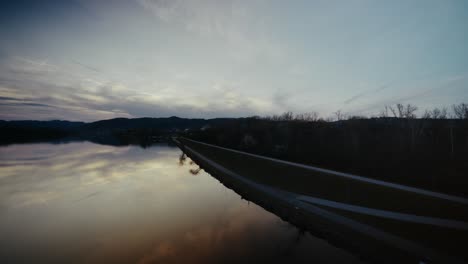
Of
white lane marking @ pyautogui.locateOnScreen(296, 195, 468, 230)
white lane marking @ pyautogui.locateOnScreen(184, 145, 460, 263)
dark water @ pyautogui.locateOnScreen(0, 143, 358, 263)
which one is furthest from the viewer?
dark water @ pyautogui.locateOnScreen(0, 143, 358, 263)

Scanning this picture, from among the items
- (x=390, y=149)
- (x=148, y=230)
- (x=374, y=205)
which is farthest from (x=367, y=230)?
(x=390, y=149)

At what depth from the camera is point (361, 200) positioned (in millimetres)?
4559

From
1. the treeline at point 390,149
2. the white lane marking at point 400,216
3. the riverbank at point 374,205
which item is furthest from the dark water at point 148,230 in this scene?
the treeline at point 390,149

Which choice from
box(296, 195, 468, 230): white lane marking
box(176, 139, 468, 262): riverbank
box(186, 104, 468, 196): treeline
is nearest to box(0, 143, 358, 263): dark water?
box(176, 139, 468, 262): riverbank

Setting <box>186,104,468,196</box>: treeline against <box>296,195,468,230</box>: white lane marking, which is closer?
<box>296,195,468,230</box>: white lane marking

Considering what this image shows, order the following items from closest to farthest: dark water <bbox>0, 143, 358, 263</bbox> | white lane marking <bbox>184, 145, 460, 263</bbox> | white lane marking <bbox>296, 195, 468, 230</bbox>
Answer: white lane marking <bbox>184, 145, 460, 263</bbox> < white lane marking <bbox>296, 195, 468, 230</bbox> < dark water <bbox>0, 143, 358, 263</bbox>

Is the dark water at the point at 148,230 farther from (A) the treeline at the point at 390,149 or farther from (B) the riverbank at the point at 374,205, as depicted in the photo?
(A) the treeline at the point at 390,149

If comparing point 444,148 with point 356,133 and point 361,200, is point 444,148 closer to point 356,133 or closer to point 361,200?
point 356,133

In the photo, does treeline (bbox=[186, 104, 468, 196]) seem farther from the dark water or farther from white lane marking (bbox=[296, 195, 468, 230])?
the dark water

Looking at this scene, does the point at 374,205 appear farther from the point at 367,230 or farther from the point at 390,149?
the point at 390,149

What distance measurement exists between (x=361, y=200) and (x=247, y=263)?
2.78 metres

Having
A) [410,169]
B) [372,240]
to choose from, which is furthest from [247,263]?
[410,169]

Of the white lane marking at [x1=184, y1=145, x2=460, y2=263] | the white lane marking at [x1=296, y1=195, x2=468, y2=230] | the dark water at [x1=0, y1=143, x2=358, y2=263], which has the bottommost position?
the dark water at [x1=0, y1=143, x2=358, y2=263]

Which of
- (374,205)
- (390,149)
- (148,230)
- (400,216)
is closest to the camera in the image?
(400,216)
